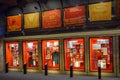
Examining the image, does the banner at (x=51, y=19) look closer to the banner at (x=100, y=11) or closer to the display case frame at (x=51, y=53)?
the display case frame at (x=51, y=53)

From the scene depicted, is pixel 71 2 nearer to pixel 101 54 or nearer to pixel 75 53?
pixel 75 53

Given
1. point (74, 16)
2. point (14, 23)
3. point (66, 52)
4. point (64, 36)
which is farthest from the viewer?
point (14, 23)

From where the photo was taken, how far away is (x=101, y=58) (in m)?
20.9

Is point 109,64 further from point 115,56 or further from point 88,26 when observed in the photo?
point 88,26

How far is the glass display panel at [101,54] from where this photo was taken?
20281 millimetres

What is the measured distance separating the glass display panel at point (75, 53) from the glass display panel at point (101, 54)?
2.88 ft

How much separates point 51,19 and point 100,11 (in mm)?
4819

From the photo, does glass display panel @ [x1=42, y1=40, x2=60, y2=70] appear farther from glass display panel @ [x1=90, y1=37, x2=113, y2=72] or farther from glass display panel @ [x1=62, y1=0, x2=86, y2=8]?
glass display panel @ [x1=90, y1=37, x2=113, y2=72]

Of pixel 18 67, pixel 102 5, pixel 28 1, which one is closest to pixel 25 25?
pixel 28 1

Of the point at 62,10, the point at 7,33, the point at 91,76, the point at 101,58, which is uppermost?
the point at 62,10

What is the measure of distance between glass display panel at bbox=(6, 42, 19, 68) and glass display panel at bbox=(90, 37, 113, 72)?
8232mm

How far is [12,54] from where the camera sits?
26.6m

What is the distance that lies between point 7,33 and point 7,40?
0.74m

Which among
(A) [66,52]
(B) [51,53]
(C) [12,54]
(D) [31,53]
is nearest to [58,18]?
(A) [66,52]
